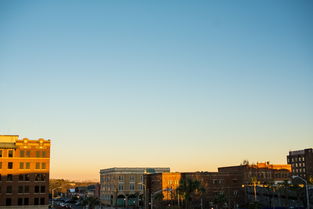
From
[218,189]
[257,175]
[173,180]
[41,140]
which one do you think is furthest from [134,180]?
[41,140]

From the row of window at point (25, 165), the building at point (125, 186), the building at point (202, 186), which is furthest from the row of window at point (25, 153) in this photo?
the building at point (125, 186)

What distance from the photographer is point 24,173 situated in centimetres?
10525

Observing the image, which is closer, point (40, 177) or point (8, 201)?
point (8, 201)

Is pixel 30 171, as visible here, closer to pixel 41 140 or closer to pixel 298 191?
pixel 41 140

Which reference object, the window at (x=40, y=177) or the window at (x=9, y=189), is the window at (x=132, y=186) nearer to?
the window at (x=40, y=177)

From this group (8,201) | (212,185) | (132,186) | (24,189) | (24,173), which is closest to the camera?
(8,201)

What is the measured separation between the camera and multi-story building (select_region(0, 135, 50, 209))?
102625 mm

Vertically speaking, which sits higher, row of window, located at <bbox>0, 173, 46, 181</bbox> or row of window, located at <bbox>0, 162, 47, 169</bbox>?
row of window, located at <bbox>0, 162, 47, 169</bbox>

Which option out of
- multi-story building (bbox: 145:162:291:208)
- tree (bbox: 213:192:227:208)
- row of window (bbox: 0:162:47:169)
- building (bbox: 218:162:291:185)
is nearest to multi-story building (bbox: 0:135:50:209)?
row of window (bbox: 0:162:47:169)

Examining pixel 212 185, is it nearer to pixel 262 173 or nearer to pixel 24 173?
pixel 262 173

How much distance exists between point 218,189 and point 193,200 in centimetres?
1202

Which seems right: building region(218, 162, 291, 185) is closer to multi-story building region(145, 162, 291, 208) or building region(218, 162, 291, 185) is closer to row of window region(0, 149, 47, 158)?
multi-story building region(145, 162, 291, 208)

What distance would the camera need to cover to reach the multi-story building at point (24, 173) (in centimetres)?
10262

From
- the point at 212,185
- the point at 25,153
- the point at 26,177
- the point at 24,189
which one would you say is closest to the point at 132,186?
the point at 212,185
